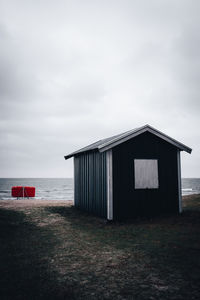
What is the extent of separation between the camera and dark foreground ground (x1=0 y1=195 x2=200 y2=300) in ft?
13.6

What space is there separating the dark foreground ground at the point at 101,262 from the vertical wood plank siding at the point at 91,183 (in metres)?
2.28

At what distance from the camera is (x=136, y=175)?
465 inches

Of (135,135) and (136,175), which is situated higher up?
(135,135)

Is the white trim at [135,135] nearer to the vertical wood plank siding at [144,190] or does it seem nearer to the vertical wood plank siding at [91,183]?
the vertical wood plank siding at [144,190]

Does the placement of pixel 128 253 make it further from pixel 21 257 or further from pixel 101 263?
pixel 21 257

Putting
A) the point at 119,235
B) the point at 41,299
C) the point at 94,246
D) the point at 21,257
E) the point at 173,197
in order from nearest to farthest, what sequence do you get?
the point at 41,299, the point at 21,257, the point at 94,246, the point at 119,235, the point at 173,197

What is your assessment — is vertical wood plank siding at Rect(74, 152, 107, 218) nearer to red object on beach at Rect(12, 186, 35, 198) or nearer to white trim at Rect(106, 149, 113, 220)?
white trim at Rect(106, 149, 113, 220)

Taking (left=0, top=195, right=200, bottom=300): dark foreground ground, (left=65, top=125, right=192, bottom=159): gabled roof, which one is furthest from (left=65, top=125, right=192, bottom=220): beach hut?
(left=0, top=195, right=200, bottom=300): dark foreground ground

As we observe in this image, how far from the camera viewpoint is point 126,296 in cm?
→ 395

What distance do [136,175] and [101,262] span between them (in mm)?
6572

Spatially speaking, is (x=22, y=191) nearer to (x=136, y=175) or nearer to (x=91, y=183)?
(x=91, y=183)

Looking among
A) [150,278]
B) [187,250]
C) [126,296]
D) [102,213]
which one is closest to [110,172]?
[102,213]

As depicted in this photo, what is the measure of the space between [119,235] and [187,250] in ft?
8.85

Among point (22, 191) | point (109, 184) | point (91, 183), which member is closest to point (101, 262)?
point (109, 184)
